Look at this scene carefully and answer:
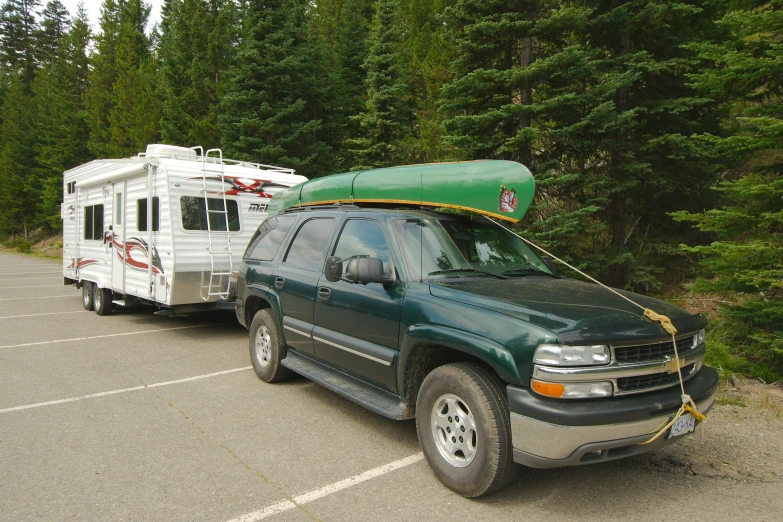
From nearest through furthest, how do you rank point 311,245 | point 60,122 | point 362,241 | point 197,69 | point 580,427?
point 580,427 < point 362,241 < point 311,245 < point 197,69 < point 60,122

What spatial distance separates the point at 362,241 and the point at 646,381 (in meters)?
2.57

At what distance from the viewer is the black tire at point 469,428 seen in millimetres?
3291

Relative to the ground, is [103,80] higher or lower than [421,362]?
higher

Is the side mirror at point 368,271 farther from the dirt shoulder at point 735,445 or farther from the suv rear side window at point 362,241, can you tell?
the dirt shoulder at point 735,445

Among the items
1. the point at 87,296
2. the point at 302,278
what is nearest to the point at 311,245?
the point at 302,278

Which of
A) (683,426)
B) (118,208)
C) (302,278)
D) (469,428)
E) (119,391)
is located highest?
(118,208)

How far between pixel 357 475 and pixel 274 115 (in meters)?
16.9

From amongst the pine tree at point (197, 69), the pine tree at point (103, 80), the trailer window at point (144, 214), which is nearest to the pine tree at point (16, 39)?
the pine tree at point (103, 80)

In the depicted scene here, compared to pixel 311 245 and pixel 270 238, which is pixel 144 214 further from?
pixel 311 245

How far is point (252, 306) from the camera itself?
21.8 ft

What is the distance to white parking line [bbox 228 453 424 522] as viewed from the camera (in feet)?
11.1

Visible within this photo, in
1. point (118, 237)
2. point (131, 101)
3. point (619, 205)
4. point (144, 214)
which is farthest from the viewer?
point (131, 101)

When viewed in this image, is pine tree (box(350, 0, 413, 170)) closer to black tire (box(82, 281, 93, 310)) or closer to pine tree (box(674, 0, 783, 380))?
black tire (box(82, 281, 93, 310))

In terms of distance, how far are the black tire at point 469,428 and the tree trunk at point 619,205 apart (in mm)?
7520
